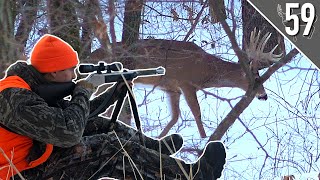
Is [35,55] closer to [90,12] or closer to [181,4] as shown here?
[90,12]

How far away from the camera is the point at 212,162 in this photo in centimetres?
307

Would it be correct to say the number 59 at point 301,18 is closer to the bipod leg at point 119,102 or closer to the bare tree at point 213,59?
the bare tree at point 213,59

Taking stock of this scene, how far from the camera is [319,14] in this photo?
7.90 m

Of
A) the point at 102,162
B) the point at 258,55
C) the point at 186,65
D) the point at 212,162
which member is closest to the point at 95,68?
the point at 102,162

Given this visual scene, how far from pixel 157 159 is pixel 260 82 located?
481cm

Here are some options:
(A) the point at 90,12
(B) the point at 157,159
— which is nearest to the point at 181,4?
(A) the point at 90,12

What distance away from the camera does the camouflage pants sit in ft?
9.37

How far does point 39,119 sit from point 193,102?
5648 mm

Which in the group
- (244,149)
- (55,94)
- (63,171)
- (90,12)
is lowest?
(244,149)

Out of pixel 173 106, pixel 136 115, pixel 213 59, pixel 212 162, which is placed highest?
pixel 213 59

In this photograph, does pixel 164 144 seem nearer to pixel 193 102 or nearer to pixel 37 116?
pixel 37 116

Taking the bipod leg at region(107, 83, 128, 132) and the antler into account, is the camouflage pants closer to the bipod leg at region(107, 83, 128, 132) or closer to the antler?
the bipod leg at region(107, 83, 128, 132)

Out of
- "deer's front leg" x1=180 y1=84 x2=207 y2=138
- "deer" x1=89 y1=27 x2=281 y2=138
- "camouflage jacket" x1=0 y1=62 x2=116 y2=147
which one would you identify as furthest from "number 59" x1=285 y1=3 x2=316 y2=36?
"camouflage jacket" x1=0 y1=62 x2=116 y2=147

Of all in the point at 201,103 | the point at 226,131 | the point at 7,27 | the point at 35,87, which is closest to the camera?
the point at 35,87
